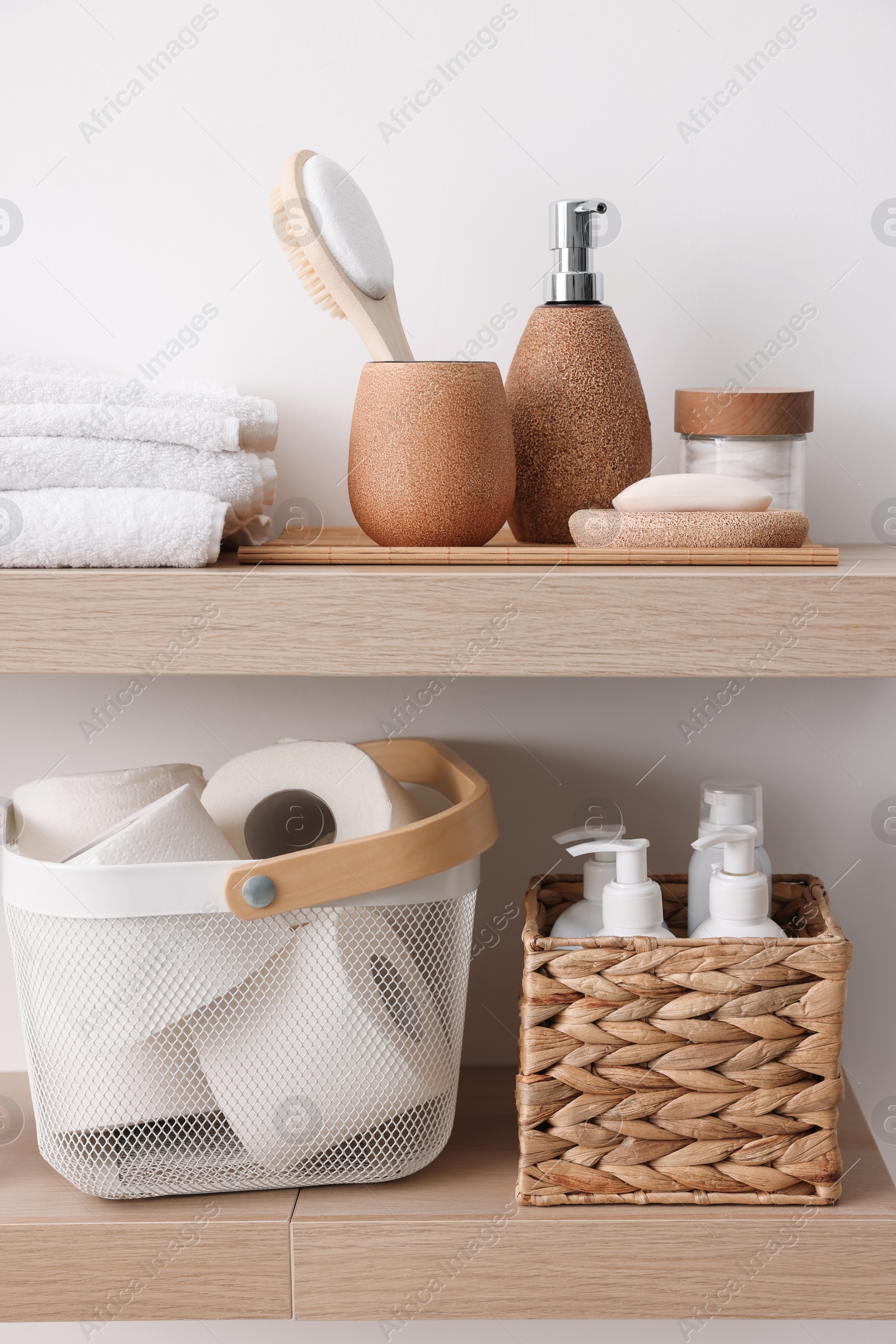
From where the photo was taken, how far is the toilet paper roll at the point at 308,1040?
580mm

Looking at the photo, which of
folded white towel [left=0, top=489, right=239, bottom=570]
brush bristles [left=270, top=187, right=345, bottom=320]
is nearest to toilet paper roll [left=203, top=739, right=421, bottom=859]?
folded white towel [left=0, top=489, right=239, bottom=570]

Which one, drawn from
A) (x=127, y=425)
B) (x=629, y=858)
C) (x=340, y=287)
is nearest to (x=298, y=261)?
(x=340, y=287)

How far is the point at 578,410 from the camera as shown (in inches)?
24.4

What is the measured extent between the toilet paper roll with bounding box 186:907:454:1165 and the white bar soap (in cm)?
25

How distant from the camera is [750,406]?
2.03 feet

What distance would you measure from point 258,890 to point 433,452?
0.78 feet

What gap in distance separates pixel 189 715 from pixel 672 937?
353 mm

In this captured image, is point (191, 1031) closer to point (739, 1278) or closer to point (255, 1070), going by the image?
point (255, 1070)

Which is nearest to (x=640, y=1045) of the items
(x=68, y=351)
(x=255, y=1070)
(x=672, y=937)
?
(x=672, y=937)

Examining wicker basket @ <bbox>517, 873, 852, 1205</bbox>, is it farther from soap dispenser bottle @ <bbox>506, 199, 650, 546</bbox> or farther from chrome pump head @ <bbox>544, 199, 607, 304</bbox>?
chrome pump head @ <bbox>544, 199, 607, 304</bbox>

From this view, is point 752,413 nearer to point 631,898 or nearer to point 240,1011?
point 631,898

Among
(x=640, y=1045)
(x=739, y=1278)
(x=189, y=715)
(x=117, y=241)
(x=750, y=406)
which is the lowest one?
(x=739, y=1278)

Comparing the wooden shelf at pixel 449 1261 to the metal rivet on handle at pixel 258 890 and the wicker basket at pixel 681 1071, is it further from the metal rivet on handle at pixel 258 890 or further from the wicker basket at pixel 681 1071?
the metal rivet on handle at pixel 258 890

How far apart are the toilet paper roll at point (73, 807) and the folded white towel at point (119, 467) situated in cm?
16
